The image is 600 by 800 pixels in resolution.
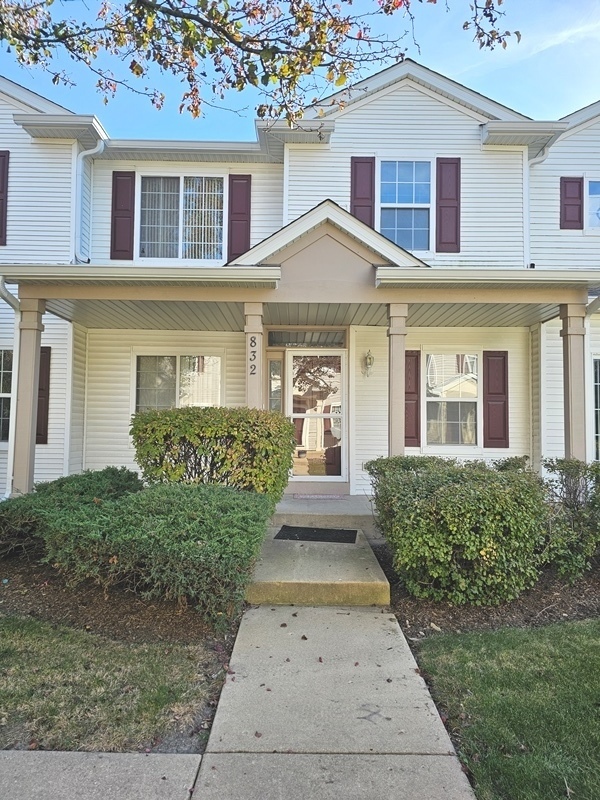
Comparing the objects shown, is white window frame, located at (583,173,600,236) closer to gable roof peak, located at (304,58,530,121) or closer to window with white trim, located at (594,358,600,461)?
gable roof peak, located at (304,58,530,121)

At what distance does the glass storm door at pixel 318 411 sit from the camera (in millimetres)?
8453

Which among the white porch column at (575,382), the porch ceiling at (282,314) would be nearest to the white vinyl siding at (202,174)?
the porch ceiling at (282,314)

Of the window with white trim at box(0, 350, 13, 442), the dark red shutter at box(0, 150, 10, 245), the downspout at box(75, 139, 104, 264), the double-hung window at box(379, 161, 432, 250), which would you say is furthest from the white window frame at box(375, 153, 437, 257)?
the window with white trim at box(0, 350, 13, 442)

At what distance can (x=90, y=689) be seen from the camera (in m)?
2.79

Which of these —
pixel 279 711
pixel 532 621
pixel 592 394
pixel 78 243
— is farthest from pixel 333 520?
pixel 78 243

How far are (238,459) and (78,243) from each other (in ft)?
17.6

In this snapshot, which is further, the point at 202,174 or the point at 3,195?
the point at 202,174

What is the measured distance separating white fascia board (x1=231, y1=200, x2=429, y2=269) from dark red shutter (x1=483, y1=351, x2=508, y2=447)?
2.91 m

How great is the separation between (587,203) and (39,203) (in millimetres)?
9462

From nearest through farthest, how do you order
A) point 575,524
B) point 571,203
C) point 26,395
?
point 575,524 < point 26,395 < point 571,203

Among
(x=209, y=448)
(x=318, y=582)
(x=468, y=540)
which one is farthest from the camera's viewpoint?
(x=209, y=448)

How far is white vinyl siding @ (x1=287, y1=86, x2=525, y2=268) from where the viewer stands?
841 cm

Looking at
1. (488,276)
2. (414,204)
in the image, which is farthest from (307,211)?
(488,276)

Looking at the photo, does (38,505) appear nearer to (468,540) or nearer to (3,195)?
(468,540)
